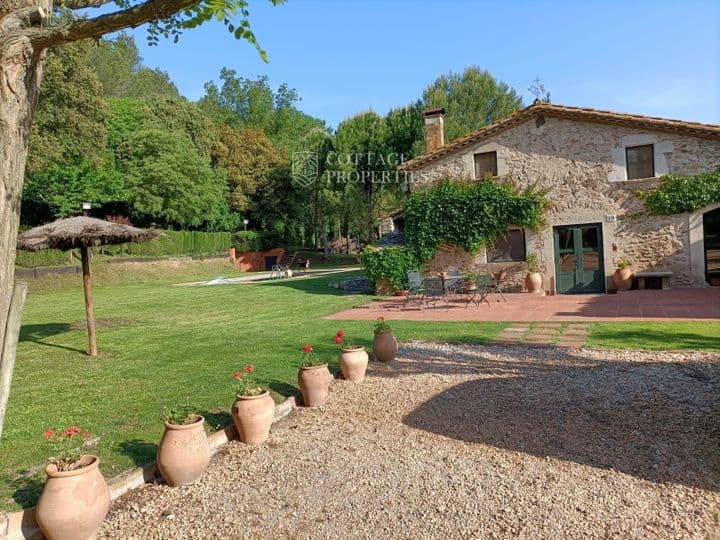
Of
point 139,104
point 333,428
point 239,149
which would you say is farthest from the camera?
point 239,149

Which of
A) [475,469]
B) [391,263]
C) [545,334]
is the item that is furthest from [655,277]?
[475,469]

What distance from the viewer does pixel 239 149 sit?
43344 millimetres

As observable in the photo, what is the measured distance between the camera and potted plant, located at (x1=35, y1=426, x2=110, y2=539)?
10.4ft

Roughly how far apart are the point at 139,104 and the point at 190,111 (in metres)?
4.15

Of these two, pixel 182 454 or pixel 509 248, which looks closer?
pixel 182 454

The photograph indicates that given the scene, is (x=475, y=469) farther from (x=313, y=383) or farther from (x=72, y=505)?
(x=72, y=505)

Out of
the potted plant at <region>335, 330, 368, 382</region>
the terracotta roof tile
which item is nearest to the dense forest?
the terracotta roof tile

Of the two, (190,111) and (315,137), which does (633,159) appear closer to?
(315,137)

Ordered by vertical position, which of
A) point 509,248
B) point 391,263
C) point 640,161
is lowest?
point 391,263

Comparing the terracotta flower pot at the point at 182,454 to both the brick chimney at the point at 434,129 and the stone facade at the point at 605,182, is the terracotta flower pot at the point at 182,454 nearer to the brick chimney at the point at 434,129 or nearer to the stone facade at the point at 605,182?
the stone facade at the point at 605,182

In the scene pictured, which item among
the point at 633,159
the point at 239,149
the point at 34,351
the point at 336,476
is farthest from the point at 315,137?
the point at 336,476

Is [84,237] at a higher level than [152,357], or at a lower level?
higher

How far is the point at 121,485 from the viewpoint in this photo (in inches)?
154

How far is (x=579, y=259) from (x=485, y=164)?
4305 mm
